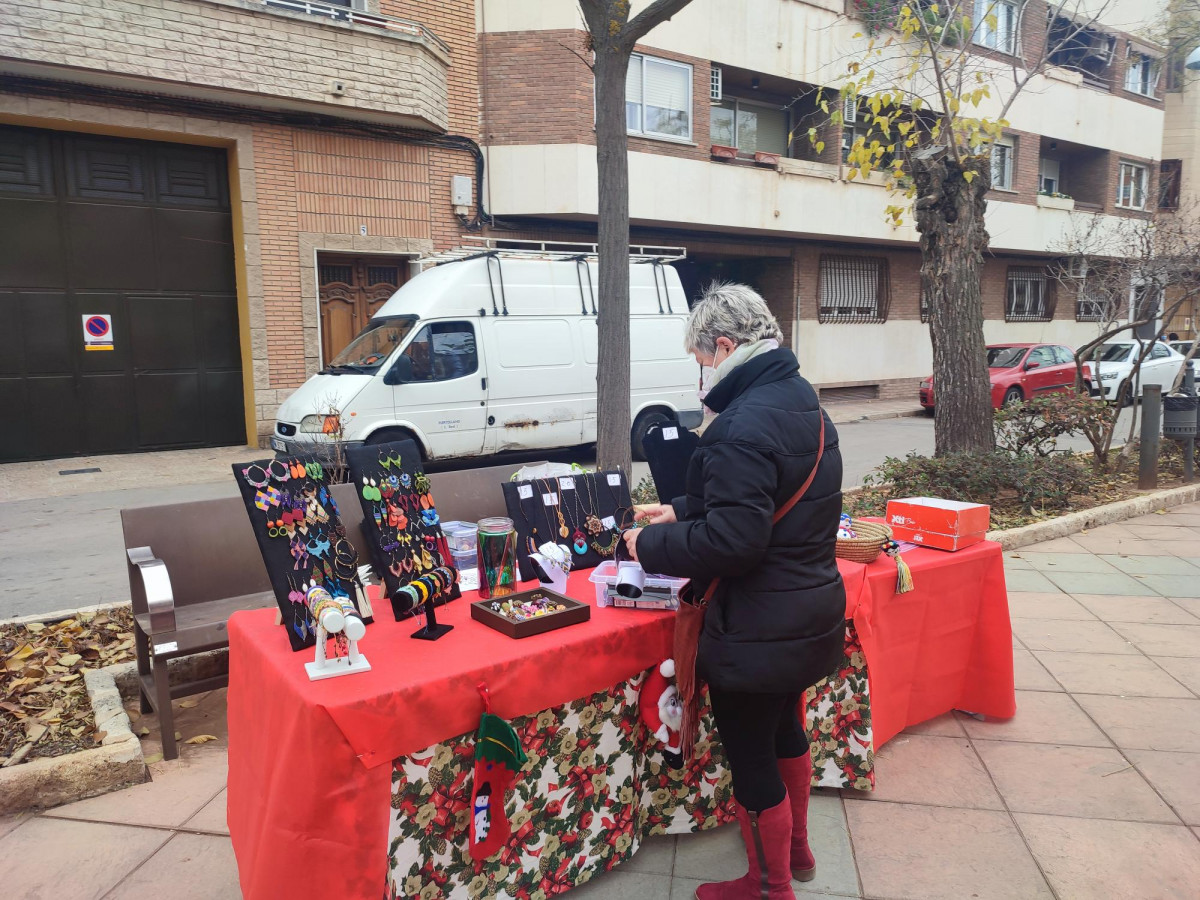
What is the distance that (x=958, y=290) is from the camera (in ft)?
25.6

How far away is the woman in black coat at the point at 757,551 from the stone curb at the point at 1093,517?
14.8 ft

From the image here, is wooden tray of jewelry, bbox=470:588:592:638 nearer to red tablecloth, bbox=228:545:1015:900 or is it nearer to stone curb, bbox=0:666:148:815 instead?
red tablecloth, bbox=228:545:1015:900

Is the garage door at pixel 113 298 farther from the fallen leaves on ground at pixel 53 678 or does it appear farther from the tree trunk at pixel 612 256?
the tree trunk at pixel 612 256

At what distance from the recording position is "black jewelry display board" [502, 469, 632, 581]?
3.07 metres

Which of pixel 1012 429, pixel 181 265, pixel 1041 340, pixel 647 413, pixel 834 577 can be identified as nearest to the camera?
pixel 834 577

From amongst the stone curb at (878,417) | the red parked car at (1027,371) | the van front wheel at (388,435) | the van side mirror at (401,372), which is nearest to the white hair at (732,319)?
→ the van front wheel at (388,435)

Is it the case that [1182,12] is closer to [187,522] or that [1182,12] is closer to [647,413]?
[647,413]

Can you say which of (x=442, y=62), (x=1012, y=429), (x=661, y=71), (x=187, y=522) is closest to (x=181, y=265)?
(x=442, y=62)

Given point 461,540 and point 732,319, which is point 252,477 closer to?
point 461,540

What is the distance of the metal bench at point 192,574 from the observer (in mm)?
3441

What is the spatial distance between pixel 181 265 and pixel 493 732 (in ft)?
39.7

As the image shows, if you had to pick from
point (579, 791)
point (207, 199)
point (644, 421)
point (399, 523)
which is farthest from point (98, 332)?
point (579, 791)

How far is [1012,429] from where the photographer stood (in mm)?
8492

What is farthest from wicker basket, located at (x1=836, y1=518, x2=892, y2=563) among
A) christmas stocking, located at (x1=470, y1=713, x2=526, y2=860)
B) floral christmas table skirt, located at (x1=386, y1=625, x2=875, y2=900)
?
christmas stocking, located at (x1=470, y1=713, x2=526, y2=860)
